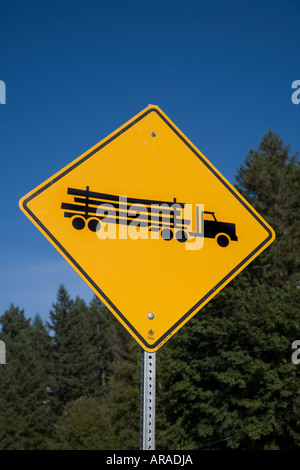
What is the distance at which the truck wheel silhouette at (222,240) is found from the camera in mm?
2656

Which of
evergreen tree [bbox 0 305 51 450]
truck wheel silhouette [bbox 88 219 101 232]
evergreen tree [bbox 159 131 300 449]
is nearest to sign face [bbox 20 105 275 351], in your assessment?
truck wheel silhouette [bbox 88 219 101 232]

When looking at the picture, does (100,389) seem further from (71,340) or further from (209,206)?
(209,206)

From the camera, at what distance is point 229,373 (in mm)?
22984

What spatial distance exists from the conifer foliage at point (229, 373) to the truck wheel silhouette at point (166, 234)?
68.4 ft

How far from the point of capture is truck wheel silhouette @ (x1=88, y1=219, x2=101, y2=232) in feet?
7.87

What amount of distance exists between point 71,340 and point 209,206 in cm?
6353

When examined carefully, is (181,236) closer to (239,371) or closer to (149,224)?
(149,224)

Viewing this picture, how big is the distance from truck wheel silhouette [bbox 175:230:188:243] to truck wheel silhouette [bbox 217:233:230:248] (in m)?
0.21

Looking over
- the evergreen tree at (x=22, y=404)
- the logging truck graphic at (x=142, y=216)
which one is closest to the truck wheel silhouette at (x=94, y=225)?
the logging truck graphic at (x=142, y=216)

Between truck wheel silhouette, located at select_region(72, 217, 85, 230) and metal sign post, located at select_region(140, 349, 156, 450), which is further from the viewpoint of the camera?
truck wheel silhouette, located at select_region(72, 217, 85, 230)

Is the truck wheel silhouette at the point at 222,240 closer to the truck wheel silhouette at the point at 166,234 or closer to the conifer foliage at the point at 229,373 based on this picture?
the truck wheel silhouette at the point at 166,234

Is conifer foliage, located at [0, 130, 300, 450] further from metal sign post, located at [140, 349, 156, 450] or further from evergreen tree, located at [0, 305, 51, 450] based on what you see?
metal sign post, located at [140, 349, 156, 450]

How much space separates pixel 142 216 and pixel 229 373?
21977 mm

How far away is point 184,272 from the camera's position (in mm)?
2531
